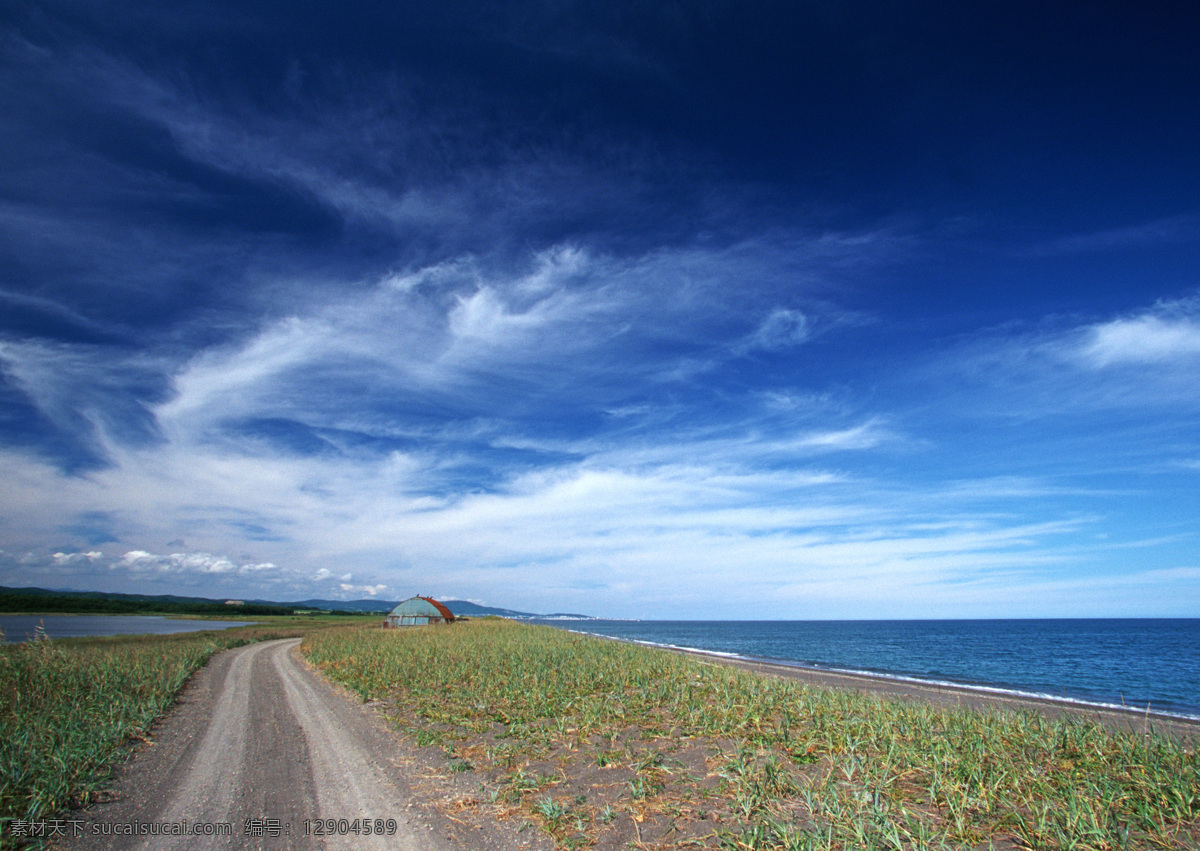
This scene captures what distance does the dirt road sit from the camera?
764cm

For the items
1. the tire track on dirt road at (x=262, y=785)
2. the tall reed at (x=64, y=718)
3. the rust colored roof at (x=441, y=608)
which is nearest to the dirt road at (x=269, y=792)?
the tire track on dirt road at (x=262, y=785)

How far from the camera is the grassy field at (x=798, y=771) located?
273 inches

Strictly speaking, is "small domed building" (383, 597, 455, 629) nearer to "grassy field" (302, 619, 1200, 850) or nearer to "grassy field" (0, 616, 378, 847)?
"grassy field" (0, 616, 378, 847)

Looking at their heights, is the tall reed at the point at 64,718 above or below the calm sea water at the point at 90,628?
above

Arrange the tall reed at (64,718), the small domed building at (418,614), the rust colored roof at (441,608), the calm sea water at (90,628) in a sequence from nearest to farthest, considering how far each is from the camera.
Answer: the tall reed at (64,718)
the calm sea water at (90,628)
the small domed building at (418,614)
the rust colored roof at (441,608)

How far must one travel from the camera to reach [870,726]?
36.7ft

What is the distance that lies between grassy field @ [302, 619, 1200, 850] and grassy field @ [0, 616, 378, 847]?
6185 millimetres

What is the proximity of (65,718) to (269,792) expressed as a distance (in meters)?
7.99

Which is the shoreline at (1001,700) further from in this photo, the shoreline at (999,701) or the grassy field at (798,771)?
Answer: the grassy field at (798,771)

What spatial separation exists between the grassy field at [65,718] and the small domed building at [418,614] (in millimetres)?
57613

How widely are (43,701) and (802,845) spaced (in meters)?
20.1

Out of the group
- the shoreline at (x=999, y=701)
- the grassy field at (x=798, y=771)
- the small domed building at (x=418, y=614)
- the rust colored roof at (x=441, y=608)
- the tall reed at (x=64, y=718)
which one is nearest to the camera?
the grassy field at (x=798, y=771)

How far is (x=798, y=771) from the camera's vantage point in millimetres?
9414

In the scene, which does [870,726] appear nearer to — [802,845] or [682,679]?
[802,845]
